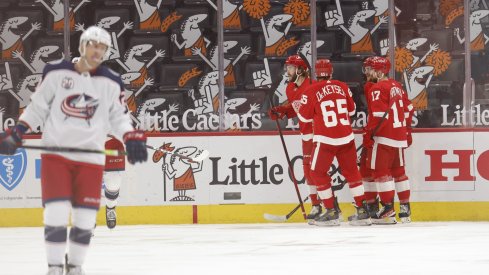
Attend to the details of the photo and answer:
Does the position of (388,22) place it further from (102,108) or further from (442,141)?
(102,108)

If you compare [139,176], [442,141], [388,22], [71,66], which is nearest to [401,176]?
[442,141]

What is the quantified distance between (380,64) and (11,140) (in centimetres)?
513

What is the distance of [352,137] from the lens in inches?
382

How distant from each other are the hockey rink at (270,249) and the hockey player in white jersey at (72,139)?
0.74 metres

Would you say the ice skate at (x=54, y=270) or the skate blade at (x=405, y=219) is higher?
the ice skate at (x=54, y=270)

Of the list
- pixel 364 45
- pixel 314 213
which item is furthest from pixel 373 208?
pixel 364 45

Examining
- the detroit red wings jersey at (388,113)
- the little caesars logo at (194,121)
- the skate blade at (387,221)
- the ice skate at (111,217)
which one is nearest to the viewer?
the ice skate at (111,217)

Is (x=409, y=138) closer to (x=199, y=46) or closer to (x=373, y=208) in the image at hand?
(x=373, y=208)

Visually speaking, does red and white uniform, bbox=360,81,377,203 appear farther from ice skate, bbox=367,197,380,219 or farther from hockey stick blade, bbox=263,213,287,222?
hockey stick blade, bbox=263,213,287,222

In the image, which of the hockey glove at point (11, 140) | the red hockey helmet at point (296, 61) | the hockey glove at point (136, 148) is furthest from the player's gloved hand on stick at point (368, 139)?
the hockey glove at point (11, 140)

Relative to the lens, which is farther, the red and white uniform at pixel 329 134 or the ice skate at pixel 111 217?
the red and white uniform at pixel 329 134

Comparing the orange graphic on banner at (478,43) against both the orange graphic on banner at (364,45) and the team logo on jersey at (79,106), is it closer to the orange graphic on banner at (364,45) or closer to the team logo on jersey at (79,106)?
the orange graphic on banner at (364,45)

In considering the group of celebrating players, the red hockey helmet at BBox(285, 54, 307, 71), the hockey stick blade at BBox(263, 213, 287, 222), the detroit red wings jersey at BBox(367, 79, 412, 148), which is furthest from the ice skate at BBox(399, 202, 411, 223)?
the red hockey helmet at BBox(285, 54, 307, 71)

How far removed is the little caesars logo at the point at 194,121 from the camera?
10586mm
